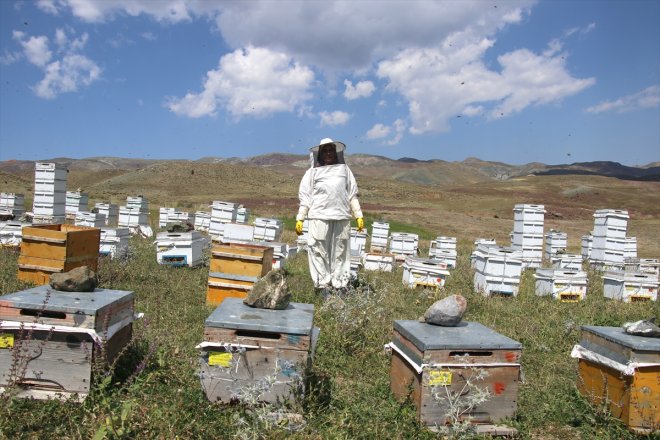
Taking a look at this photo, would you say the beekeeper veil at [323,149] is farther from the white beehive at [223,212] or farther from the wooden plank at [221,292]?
the white beehive at [223,212]

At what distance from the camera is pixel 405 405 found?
411cm

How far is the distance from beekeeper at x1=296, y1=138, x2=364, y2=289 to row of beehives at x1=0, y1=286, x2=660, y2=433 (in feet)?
13.9

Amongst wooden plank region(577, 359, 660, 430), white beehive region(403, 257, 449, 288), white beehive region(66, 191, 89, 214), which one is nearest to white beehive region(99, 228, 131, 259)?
white beehive region(403, 257, 449, 288)

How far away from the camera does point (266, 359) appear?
3.67 metres

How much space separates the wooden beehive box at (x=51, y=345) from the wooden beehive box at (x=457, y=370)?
2.38 m

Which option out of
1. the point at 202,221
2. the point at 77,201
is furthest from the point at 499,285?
the point at 77,201

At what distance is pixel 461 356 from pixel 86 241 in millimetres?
6277

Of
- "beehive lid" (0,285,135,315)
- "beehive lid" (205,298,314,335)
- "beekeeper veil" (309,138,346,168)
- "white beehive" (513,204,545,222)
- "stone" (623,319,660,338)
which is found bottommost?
"beehive lid" (205,298,314,335)

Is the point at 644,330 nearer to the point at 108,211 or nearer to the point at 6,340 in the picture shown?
the point at 6,340

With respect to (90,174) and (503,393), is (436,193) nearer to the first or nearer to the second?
(90,174)

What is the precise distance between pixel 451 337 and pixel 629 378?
1429 millimetres

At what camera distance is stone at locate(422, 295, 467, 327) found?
4.41 m

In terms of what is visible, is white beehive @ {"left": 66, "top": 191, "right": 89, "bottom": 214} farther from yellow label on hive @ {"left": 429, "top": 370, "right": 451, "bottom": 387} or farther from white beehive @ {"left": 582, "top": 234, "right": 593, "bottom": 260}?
white beehive @ {"left": 582, "top": 234, "right": 593, "bottom": 260}

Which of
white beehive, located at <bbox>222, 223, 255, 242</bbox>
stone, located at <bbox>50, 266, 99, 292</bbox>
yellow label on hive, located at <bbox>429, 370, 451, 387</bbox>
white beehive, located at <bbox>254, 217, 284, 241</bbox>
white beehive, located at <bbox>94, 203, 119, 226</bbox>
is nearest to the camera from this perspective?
yellow label on hive, located at <bbox>429, 370, 451, 387</bbox>
